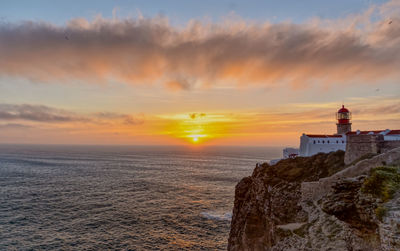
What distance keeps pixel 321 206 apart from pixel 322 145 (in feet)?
84.3

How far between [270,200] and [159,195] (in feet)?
129

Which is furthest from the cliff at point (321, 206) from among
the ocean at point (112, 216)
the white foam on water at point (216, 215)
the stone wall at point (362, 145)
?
the white foam on water at point (216, 215)

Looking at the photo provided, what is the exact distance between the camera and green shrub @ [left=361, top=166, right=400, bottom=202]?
14.2 meters

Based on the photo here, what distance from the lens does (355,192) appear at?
54.6 ft

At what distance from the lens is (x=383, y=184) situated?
14.9 m

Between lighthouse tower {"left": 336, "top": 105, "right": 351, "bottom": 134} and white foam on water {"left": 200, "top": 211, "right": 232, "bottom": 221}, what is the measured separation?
1150 inches

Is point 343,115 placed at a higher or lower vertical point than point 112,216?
higher

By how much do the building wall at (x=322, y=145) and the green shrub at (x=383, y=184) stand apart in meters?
27.3

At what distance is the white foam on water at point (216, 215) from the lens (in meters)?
44.8

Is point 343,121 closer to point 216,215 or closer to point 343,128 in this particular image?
point 343,128

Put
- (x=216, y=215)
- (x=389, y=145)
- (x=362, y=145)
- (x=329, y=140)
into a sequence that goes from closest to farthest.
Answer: (x=389, y=145)
(x=362, y=145)
(x=329, y=140)
(x=216, y=215)

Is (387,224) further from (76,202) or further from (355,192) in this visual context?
(76,202)

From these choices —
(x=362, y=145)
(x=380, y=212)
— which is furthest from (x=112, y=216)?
(x=362, y=145)

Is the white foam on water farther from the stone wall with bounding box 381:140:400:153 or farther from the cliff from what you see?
the stone wall with bounding box 381:140:400:153
